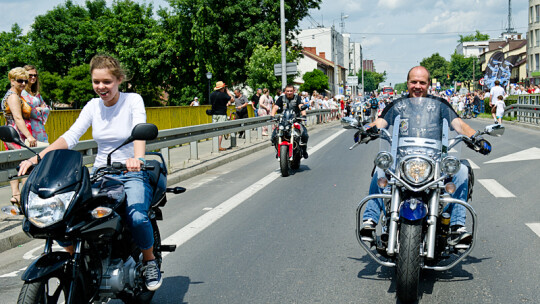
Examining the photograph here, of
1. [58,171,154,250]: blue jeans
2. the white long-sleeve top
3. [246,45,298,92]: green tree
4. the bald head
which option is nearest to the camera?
[58,171,154,250]: blue jeans

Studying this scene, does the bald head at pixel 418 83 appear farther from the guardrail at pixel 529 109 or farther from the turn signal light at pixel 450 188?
the guardrail at pixel 529 109

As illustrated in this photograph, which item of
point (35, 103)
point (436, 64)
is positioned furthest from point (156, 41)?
point (436, 64)

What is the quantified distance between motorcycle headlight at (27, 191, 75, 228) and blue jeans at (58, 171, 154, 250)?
647 millimetres

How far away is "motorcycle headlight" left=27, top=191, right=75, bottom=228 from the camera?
2.96 m

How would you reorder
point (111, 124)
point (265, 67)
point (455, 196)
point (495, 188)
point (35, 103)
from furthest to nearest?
1. point (265, 67)
2. point (495, 188)
3. point (35, 103)
4. point (455, 196)
5. point (111, 124)

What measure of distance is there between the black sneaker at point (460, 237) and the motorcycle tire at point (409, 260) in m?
0.49

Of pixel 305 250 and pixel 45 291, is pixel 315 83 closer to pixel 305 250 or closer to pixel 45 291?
pixel 305 250

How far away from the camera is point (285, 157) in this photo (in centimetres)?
1105

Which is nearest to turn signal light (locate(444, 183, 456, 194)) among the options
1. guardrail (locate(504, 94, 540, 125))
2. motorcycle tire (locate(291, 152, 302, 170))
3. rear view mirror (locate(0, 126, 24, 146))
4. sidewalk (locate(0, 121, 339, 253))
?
rear view mirror (locate(0, 126, 24, 146))

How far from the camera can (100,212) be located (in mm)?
3199

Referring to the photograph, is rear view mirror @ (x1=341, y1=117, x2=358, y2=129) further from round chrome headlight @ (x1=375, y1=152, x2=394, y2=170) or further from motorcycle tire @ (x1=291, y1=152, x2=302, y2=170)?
motorcycle tire @ (x1=291, y1=152, x2=302, y2=170)

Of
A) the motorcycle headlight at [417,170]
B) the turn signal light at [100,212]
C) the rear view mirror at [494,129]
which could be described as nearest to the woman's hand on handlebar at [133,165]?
the turn signal light at [100,212]

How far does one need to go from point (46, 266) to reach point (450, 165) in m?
2.52

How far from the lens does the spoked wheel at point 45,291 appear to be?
2.96 m
